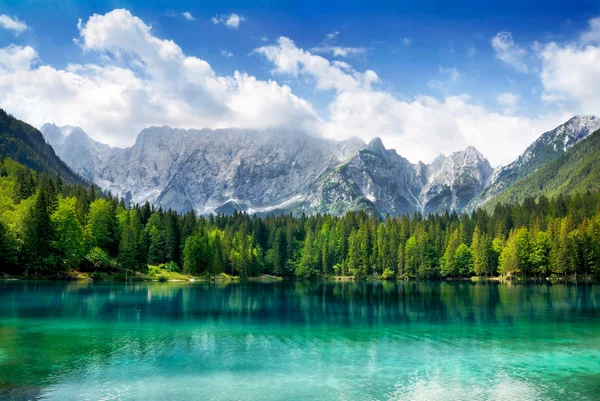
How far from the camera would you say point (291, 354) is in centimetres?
3384

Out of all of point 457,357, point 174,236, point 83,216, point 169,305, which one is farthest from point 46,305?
point 174,236

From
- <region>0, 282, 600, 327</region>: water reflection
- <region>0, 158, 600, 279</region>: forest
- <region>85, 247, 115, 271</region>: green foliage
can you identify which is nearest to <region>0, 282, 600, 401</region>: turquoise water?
<region>0, 282, 600, 327</region>: water reflection

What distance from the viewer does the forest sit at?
10631cm

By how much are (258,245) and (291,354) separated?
6557 inches

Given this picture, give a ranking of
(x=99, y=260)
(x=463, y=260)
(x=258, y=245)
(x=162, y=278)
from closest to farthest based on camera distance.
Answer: (x=99, y=260) → (x=162, y=278) → (x=463, y=260) → (x=258, y=245)

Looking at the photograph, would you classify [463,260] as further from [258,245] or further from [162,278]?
[162,278]

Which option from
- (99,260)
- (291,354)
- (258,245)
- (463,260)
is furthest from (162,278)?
(291,354)

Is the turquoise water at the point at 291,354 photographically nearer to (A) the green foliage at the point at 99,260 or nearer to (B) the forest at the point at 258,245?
(B) the forest at the point at 258,245

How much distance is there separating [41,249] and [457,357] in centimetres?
9624

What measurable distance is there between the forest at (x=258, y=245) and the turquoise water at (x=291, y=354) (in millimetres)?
50907

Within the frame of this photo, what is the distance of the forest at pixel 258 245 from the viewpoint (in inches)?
4186

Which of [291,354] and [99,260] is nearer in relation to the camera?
[291,354]

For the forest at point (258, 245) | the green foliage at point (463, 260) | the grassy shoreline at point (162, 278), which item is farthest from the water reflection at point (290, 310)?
the green foliage at point (463, 260)

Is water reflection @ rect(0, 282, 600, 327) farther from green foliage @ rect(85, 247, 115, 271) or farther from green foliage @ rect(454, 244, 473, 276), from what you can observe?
green foliage @ rect(454, 244, 473, 276)
